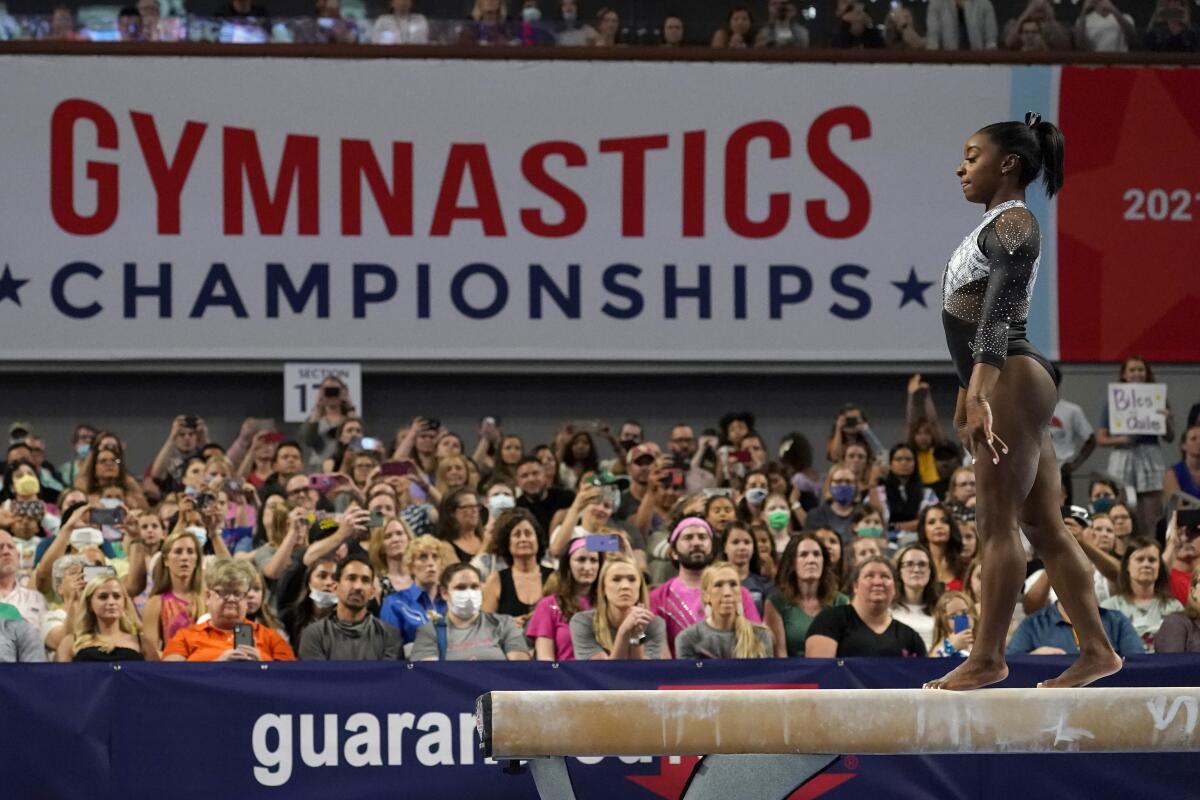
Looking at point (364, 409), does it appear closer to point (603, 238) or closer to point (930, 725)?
point (603, 238)

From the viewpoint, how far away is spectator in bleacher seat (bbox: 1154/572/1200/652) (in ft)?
24.7

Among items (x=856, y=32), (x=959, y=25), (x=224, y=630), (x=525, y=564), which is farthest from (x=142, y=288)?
(x=224, y=630)

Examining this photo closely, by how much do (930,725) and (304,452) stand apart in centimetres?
883

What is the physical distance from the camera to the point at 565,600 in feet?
25.7

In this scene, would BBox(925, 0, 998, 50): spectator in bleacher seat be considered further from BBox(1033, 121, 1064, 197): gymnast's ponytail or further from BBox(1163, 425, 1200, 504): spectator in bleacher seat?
BBox(1033, 121, 1064, 197): gymnast's ponytail

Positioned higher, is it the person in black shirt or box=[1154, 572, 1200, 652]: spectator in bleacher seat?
the person in black shirt

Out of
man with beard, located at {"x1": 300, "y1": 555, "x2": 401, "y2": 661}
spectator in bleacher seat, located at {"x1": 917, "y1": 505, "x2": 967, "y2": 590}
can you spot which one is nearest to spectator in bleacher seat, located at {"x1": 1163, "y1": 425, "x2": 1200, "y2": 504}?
spectator in bleacher seat, located at {"x1": 917, "y1": 505, "x2": 967, "y2": 590}

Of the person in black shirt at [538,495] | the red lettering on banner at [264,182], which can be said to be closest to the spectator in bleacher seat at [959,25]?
the red lettering on banner at [264,182]

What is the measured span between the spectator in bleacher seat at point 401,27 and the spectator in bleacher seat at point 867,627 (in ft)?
23.6

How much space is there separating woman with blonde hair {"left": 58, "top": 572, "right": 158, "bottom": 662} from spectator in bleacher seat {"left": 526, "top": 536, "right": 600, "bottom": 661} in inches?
62.5

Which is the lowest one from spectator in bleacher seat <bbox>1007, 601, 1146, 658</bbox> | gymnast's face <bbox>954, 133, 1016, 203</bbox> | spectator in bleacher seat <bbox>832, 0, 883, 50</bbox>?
spectator in bleacher seat <bbox>1007, 601, 1146, 658</bbox>

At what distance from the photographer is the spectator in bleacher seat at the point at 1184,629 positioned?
24.7 ft

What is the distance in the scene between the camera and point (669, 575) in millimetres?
8695

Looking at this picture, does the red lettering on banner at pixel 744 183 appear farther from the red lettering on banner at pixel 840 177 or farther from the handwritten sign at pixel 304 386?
the handwritten sign at pixel 304 386
